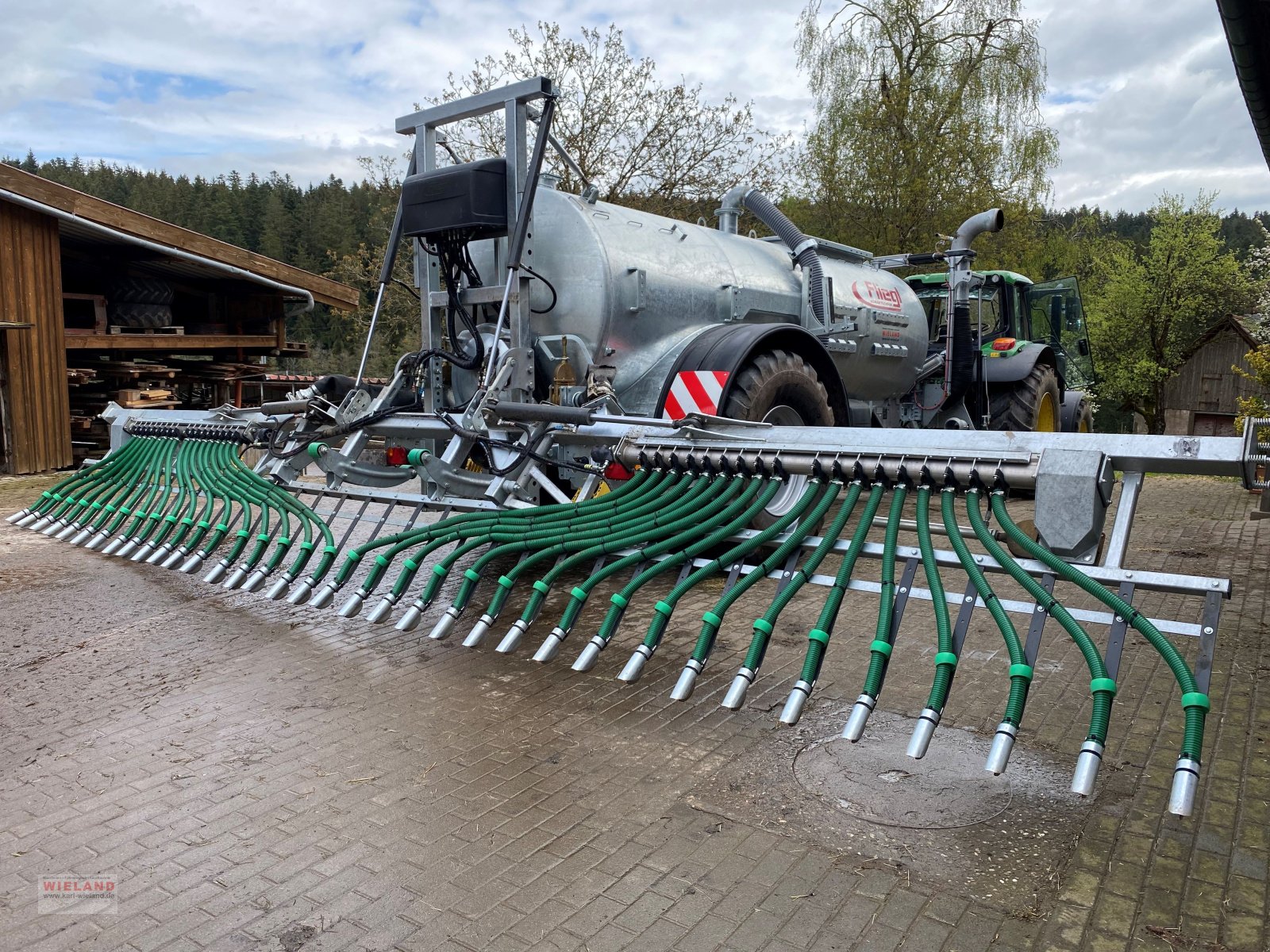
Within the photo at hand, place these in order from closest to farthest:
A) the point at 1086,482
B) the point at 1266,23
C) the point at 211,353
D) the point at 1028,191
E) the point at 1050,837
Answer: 1. the point at 1050,837
2. the point at 1086,482
3. the point at 1266,23
4. the point at 211,353
5. the point at 1028,191

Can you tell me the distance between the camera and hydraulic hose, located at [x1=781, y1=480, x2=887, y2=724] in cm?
264

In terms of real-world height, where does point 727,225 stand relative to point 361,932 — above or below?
above

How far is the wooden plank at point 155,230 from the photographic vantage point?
1065cm

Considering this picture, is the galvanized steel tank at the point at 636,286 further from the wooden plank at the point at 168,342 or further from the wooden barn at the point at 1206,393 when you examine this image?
the wooden barn at the point at 1206,393

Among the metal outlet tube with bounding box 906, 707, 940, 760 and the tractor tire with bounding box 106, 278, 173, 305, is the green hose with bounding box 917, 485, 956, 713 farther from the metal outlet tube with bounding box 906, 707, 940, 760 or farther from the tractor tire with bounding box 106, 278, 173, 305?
the tractor tire with bounding box 106, 278, 173, 305

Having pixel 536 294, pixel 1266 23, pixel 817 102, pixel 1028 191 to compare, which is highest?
pixel 817 102

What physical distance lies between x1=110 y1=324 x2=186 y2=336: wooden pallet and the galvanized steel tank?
8.79 metres

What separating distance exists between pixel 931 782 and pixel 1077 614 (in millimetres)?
747

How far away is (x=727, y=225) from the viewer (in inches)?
301

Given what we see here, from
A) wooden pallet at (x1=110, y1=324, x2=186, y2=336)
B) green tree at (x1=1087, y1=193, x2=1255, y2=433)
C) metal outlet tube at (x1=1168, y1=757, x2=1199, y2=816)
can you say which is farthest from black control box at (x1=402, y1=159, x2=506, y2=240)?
green tree at (x1=1087, y1=193, x2=1255, y2=433)

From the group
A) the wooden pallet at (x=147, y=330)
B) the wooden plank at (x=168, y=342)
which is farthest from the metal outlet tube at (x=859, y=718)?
the wooden pallet at (x=147, y=330)

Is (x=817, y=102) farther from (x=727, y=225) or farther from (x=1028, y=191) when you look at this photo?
(x=727, y=225)

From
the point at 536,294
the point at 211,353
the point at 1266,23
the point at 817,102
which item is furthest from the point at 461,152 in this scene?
the point at 1266,23

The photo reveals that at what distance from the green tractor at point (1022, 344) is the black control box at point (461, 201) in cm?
538
